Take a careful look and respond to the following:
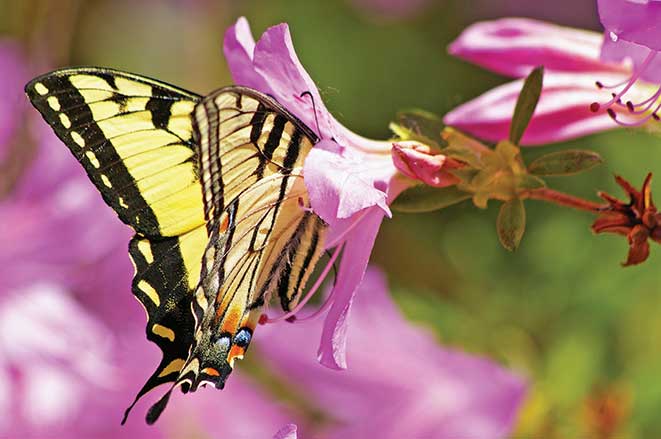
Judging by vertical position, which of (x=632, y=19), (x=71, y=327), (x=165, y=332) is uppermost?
(x=632, y=19)

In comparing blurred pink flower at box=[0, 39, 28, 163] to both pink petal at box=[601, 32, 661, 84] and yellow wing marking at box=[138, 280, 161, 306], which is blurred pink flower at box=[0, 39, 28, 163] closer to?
yellow wing marking at box=[138, 280, 161, 306]

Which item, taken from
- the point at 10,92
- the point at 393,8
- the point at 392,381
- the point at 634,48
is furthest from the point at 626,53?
the point at 393,8

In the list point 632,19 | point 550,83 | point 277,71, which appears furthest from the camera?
point 550,83

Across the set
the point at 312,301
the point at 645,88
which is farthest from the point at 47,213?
the point at 645,88

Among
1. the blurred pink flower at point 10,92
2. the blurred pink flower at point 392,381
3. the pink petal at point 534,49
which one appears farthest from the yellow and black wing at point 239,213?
the blurred pink flower at point 10,92

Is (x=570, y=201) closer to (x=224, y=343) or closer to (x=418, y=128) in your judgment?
(x=418, y=128)

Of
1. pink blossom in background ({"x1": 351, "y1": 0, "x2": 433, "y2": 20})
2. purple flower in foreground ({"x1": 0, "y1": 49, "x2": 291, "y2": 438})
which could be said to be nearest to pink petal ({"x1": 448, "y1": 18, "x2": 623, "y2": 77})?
purple flower in foreground ({"x1": 0, "y1": 49, "x2": 291, "y2": 438})

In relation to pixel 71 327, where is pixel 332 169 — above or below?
above
